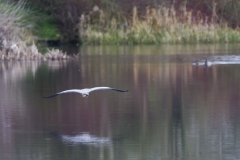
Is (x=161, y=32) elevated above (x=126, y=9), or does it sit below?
below

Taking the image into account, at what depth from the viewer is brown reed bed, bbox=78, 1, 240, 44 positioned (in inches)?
1363

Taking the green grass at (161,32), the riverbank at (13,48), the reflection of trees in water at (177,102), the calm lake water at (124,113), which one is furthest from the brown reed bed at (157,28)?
the calm lake water at (124,113)

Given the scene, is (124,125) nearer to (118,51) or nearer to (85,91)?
(85,91)

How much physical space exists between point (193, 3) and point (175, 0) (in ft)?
3.59

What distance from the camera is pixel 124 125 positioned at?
11.9 metres

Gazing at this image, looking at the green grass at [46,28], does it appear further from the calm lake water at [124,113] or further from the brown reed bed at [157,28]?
the calm lake water at [124,113]

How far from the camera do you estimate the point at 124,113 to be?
43.2 ft

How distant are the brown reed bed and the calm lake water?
11391mm

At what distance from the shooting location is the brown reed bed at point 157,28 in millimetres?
34625

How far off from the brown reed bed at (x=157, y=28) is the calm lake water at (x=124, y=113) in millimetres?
11391

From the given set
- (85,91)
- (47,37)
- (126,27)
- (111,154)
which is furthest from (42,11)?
(111,154)

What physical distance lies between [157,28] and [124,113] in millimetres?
21905

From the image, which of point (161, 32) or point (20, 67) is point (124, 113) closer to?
point (20, 67)

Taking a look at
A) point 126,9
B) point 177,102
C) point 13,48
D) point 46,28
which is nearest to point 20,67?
point 13,48
